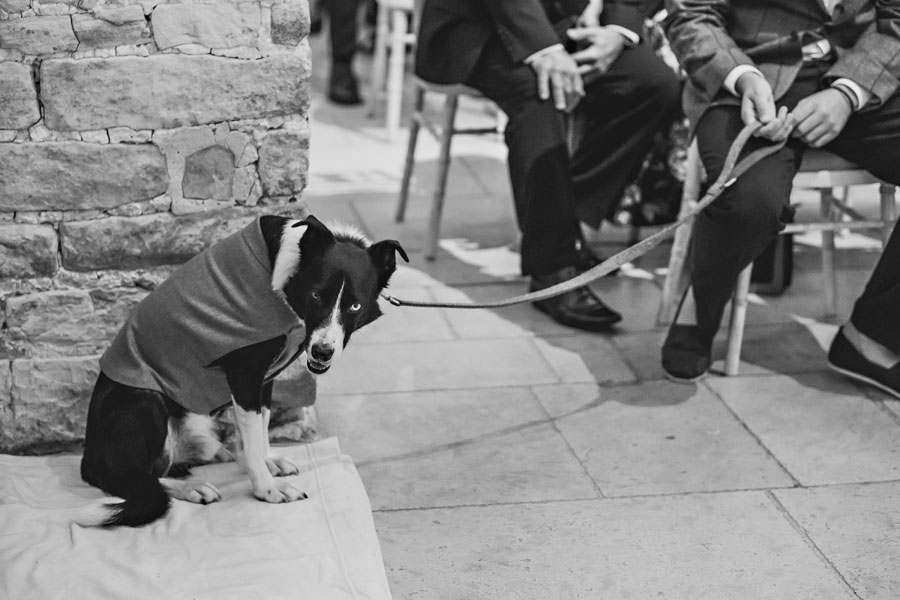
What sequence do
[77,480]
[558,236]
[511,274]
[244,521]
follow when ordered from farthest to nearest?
1. [511,274]
2. [558,236]
3. [77,480]
4. [244,521]

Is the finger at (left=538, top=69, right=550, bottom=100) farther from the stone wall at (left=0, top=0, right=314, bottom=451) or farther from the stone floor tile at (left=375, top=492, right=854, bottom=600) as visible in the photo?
the stone floor tile at (left=375, top=492, right=854, bottom=600)

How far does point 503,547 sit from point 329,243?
2.40 feet

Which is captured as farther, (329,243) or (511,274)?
(511,274)

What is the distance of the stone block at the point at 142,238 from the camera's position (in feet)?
8.61

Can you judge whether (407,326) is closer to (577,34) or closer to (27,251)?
(577,34)

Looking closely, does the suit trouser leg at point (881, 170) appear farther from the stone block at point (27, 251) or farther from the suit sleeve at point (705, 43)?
the stone block at point (27, 251)

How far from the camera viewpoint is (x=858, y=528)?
2.53m

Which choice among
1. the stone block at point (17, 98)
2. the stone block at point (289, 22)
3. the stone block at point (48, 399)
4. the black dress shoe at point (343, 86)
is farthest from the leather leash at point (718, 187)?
the black dress shoe at point (343, 86)

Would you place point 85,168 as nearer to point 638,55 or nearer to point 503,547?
point 503,547

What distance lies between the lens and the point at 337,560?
7.56 feet

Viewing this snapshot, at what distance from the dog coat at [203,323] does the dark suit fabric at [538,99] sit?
4.21ft

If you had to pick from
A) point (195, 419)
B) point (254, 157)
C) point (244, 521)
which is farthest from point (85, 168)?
point (244, 521)

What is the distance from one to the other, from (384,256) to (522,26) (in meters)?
1.39

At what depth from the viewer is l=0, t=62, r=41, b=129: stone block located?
2484 mm
